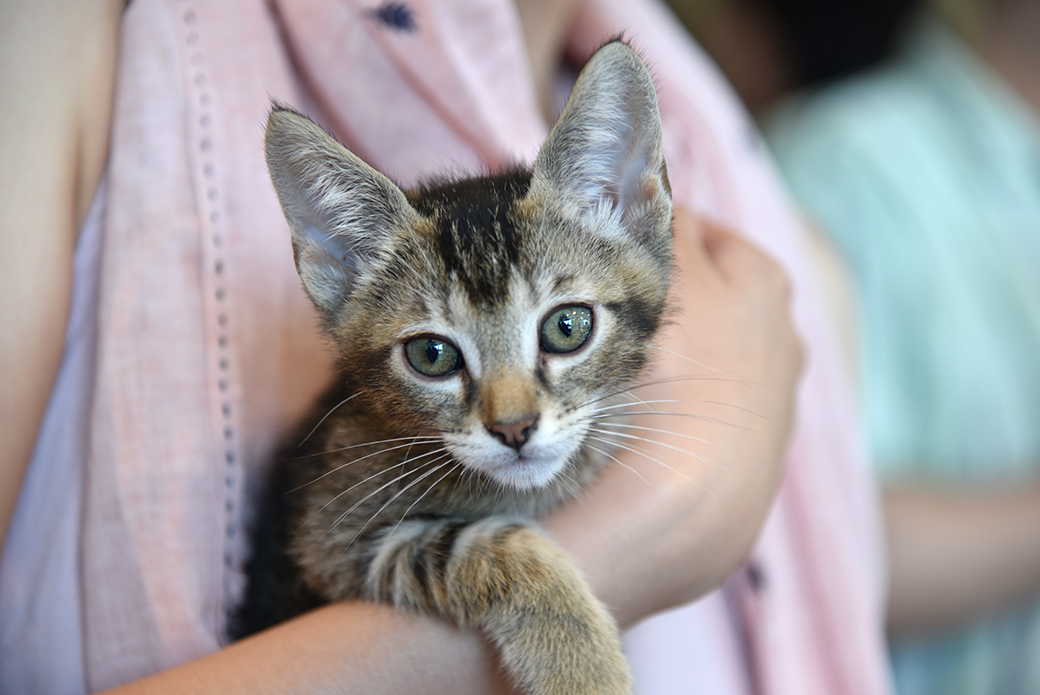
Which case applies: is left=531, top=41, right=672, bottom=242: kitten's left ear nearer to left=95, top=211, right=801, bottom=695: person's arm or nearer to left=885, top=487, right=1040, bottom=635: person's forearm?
left=95, top=211, right=801, bottom=695: person's arm

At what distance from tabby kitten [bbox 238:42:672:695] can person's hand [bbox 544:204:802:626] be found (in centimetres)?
4

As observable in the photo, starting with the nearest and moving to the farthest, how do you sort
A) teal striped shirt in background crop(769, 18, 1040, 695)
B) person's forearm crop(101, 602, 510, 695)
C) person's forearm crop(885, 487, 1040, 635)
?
person's forearm crop(101, 602, 510, 695)
person's forearm crop(885, 487, 1040, 635)
teal striped shirt in background crop(769, 18, 1040, 695)

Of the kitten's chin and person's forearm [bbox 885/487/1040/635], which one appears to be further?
person's forearm [bbox 885/487/1040/635]

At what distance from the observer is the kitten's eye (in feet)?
1.95

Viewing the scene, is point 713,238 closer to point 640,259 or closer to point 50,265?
point 640,259

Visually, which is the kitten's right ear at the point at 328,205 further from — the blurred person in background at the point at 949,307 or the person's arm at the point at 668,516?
the blurred person in background at the point at 949,307

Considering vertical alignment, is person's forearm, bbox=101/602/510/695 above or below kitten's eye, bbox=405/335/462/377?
below

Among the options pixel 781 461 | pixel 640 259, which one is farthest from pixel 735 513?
pixel 640 259

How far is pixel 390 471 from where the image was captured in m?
0.65

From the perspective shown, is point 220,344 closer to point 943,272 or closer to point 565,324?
point 565,324

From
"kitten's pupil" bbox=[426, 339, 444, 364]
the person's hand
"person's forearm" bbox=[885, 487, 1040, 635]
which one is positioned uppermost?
"kitten's pupil" bbox=[426, 339, 444, 364]

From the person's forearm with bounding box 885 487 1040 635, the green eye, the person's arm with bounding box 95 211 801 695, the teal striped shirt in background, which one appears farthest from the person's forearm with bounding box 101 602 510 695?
the teal striped shirt in background

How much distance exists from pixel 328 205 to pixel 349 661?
0.38 metres

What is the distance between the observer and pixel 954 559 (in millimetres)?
1163
